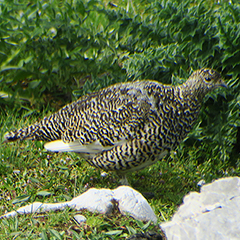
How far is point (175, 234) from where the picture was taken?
229 cm

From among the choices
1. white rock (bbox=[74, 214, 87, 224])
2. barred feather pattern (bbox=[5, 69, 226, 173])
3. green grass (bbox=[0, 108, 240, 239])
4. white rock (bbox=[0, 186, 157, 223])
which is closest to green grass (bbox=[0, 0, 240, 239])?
green grass (bbox=[0, 108, 240, 239])

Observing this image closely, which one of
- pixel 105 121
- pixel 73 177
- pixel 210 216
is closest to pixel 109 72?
pixel 105 121

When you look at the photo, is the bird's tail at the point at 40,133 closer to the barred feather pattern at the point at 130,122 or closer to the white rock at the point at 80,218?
the barred feather pattern at the point at 130,122

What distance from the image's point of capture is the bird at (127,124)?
3891 millimetres

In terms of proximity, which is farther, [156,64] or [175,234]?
[156,64]

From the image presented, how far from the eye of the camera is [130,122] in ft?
12.8

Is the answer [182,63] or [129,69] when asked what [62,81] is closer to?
[129,69]

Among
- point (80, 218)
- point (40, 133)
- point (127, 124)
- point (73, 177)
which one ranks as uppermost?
point (127, 124)

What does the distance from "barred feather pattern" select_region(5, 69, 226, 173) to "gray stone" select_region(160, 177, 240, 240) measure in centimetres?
127

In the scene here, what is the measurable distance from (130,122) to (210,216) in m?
1.69

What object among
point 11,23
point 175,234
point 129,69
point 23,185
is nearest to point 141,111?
point 129,69

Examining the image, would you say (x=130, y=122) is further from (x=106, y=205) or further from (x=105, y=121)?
(x=106, y=205)

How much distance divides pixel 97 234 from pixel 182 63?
2.86m

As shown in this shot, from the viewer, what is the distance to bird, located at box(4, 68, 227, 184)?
12.8 feet
